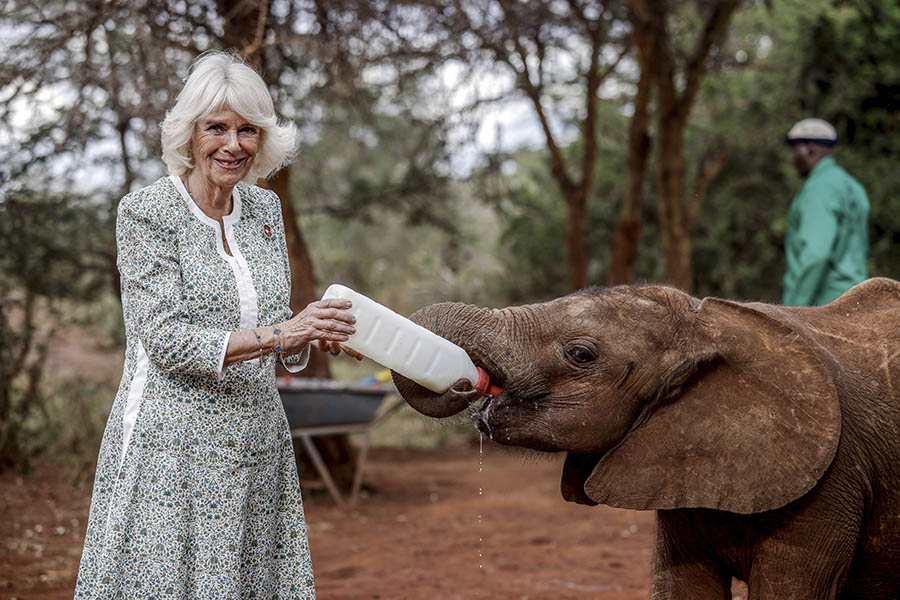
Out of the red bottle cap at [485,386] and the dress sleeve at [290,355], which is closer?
the dress sleeve at [290,355]

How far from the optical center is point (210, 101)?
371 centimetres

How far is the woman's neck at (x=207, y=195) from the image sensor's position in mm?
3775

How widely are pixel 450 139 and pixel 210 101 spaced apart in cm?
1121

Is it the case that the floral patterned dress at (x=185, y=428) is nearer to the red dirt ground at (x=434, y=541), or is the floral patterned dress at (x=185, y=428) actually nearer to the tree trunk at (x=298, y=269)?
the red dirt ground at (x=434, y=541)

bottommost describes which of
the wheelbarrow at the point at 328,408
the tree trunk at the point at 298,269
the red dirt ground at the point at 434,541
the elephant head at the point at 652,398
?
the red dirt ground at the point at 434,541

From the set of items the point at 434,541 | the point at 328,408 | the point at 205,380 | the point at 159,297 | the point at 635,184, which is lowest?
the point at 434,541

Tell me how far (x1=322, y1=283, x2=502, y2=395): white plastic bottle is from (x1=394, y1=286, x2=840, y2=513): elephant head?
7cm

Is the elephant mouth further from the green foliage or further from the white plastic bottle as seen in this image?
the green foliage

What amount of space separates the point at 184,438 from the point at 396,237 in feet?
82.3

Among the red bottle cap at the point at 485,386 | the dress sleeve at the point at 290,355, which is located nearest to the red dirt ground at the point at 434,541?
the red bottle cap at the point at 485,386

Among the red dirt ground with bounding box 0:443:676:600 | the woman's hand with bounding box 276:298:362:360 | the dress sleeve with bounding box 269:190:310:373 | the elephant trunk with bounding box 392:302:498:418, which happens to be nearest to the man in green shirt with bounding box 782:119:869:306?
the red dirt ground with bounding box 0:443:676:600

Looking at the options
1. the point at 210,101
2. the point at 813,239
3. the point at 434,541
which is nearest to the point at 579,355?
the point at 210,101

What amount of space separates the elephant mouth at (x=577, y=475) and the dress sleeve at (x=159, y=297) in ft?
4.63

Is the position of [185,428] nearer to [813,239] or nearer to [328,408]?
[813,239]
